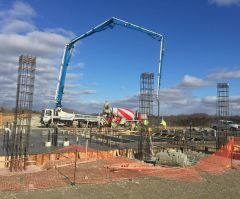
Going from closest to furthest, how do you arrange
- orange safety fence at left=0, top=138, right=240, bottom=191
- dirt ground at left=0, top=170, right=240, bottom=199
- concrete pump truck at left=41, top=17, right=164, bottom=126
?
dirt ground at left=0, top=170, right=240, bottom=199 → orange safety fence at left=0, top=138, right=240, bottom=191 → concrete pump truck at left=41, top=17, right=164, bottom=126

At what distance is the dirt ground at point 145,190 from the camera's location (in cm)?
955

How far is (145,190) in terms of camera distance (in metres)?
10.4

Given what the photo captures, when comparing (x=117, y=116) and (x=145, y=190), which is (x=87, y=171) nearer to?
(x=145, y=190)

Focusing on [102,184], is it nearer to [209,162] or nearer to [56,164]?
[56,164]

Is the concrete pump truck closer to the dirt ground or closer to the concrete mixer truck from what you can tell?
the concrete mixer truck

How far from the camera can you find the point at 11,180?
430 inches

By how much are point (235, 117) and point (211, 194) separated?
2264 inches

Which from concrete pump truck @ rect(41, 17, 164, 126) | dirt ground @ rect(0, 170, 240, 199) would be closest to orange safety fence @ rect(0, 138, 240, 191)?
dirt ground @ rect(0, 170, 240, 199)

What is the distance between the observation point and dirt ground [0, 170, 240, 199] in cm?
955

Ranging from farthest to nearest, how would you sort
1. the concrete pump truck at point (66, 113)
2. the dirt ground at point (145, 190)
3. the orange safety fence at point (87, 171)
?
the concrete pump truck at point (66, 113) < the orange safety fence at point (87, 171) < the dirt ground at point (145, 190)

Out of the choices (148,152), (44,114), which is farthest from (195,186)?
(44,114)

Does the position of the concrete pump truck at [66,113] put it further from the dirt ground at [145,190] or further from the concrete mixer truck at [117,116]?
the dirt ground at [145,190]

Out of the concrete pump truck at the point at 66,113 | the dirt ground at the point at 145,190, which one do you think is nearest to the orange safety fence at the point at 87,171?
the dirt ground at the point at 145,190

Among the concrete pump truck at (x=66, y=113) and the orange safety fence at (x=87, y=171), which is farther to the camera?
the concrete pump truck at (x=66, y=113)
